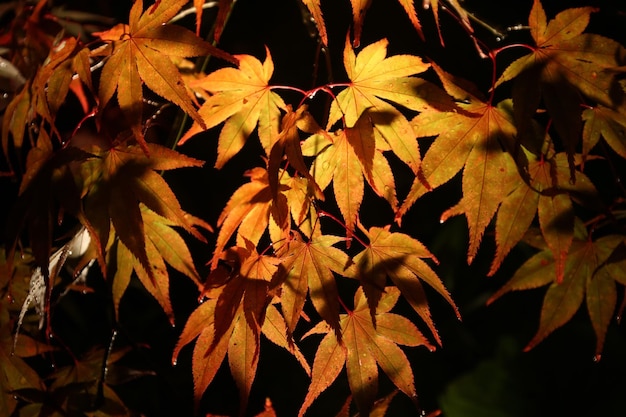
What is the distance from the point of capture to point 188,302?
66.2 inches

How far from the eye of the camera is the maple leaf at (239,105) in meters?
0.72

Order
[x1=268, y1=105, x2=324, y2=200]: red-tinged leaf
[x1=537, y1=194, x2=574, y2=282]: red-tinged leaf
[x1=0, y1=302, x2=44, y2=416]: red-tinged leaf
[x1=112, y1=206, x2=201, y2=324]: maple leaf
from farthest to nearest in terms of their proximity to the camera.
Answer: [x1=0, y1=302, x2=44, y2=416]: red-tinged leaf
[x1=112, y1=206, x2=201, y2=324]: maple leaf
[x1=537, y1=194, x2=574, y2=282]: red-tinged leaf
[x1=268, y1=105, x2=324, y2=200]: red-tinged leaf

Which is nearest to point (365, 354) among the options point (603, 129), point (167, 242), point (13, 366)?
point (167, 242)

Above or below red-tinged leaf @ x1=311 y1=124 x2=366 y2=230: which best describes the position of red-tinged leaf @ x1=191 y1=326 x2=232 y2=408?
below

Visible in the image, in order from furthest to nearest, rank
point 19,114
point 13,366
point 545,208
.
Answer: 1. point 13,366
2. point 19,114
3. point 545,208

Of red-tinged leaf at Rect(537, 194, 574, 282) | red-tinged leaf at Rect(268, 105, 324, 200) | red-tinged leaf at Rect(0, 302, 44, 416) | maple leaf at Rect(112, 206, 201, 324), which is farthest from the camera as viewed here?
red-tinged leaf at Rect(0, 302, 44, 416)

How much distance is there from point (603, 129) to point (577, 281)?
304 mm

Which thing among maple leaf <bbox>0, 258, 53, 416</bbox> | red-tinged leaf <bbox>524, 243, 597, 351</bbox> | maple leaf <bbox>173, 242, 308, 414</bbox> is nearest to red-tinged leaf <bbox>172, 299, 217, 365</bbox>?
maple leaf <bbox>173, 242, 308, 414</bbox>

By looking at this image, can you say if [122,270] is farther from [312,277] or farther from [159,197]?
[312,277]

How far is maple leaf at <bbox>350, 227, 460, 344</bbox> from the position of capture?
0.70m

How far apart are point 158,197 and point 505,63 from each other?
1291 mm

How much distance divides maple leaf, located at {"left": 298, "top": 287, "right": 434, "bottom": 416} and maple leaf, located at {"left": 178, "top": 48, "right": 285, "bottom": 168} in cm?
32

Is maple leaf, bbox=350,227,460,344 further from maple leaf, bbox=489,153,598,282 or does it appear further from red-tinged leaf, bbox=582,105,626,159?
red-tinged leaf, bbox=582,105,626,159

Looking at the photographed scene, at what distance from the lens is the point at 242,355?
29.7 inches
